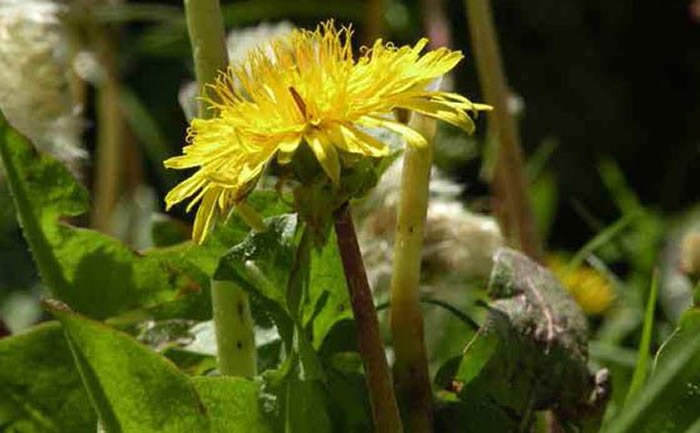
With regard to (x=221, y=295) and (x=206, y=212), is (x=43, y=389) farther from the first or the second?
(x=206, y=212)

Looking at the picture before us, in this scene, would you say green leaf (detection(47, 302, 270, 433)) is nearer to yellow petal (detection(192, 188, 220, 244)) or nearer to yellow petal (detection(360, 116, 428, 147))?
yellow petal (detection(192, 188, 220, 244))

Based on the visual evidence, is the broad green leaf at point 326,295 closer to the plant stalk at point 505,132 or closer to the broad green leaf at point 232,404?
the broad green leaf at point 232,404

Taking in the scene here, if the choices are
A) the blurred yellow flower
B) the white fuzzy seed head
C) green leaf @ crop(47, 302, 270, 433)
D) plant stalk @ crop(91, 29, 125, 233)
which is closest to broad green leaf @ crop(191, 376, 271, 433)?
green leaf @ crop(47, 302, 270, 433)

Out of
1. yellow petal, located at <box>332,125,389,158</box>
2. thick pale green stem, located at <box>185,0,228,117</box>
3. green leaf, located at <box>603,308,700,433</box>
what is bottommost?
green leaf, located at <box>603,308,700,433</box>

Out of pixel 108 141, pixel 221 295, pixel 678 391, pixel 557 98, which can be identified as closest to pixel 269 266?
pixel 221 295

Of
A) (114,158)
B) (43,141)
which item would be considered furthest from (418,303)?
(114,158)

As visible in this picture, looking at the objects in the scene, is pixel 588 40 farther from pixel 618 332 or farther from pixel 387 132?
pixel 387 132
